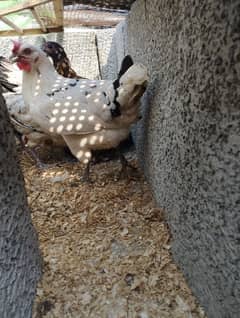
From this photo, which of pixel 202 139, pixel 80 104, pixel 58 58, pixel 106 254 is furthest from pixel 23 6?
pixel 202 139

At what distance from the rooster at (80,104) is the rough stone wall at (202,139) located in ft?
A: 1.08

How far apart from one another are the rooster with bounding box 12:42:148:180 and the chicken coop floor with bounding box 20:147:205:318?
285 mm

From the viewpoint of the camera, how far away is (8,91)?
7.97 feet

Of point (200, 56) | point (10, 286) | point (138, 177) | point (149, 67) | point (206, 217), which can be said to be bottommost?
point (138, 177)

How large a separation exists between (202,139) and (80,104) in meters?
1.03

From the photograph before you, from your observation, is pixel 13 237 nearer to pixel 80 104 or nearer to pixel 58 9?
pixel 80 104

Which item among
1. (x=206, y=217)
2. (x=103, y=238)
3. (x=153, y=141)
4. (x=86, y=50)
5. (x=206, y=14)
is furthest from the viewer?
(x=86, y=50)

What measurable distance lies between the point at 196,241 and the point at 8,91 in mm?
2059

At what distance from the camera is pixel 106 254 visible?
1.27 metres

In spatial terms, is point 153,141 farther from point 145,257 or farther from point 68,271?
point 68,271

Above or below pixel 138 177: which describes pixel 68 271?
above

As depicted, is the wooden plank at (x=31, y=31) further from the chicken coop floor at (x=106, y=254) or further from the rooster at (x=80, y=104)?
the chicken coop floor at (x=106, y=254)

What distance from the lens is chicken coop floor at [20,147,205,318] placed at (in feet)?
3.34

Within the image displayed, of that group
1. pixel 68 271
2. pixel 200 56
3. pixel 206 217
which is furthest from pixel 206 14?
pixel 68 271
